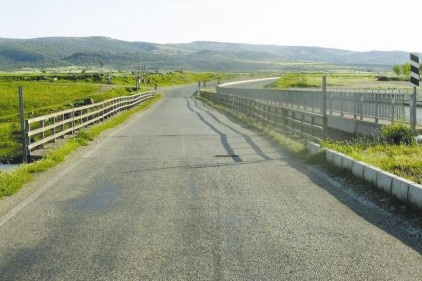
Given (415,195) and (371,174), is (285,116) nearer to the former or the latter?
(371,174)

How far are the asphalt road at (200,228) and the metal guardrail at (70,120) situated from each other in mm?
2473

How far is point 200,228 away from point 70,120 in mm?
14509

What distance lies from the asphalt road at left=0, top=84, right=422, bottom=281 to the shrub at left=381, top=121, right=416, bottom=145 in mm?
4794

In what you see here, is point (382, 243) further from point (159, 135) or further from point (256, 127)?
point (256, 127)

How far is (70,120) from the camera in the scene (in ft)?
68.3

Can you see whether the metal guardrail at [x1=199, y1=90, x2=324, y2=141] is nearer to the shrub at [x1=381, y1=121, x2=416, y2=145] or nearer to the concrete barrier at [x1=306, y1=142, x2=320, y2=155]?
the concrete barrier at [x1=306, y1=142, x2=320, y2=155]

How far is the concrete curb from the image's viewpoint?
27.1 feet

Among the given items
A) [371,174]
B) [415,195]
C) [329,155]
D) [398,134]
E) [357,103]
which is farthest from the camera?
[357,103]

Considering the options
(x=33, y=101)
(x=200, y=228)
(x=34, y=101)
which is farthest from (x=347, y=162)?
(x=33, y=101)

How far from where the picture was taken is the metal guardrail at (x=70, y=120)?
1515 cm

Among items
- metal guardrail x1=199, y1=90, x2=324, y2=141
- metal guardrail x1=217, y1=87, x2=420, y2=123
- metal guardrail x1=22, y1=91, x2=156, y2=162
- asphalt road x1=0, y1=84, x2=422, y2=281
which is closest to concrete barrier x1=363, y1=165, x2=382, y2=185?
asphalt road x1=0, y1=84, x2=422, y2=281

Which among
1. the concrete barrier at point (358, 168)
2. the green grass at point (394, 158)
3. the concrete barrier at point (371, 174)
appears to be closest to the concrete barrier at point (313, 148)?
the green grass at point (394, 158)

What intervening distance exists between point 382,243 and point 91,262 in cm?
341

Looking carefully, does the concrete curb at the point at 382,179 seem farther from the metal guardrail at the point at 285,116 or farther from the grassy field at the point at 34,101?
the grassy field at the point at 34,101
